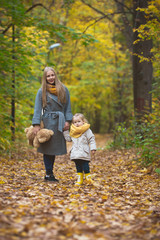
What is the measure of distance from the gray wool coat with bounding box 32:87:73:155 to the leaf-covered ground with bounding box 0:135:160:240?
64 cm

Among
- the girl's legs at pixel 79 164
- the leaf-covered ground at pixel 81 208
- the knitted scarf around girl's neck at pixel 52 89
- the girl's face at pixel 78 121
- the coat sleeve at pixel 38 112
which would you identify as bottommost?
the leaf-covered ground at pixel 81 208

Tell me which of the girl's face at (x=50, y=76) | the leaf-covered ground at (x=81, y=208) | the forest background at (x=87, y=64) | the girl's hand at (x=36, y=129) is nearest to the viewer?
the leaf-covered ground at (x=81, y=208)

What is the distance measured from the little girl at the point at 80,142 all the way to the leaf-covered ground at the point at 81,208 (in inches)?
16.0

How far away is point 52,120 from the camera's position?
5.20m

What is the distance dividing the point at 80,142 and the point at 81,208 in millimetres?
1636

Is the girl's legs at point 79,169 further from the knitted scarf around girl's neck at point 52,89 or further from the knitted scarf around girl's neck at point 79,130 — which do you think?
the knitted scarf around girl's neck at point 52,89

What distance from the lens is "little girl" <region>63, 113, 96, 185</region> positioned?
16.6 ft

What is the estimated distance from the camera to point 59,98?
5273 mm

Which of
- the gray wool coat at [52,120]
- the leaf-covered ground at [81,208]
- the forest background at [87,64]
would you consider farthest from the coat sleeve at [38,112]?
the forest background at [87,64]

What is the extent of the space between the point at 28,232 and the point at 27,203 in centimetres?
117

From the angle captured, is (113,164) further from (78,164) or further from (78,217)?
(78,217)

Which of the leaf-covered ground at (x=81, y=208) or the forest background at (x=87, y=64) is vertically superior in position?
the forest background at (x=87, y=64)

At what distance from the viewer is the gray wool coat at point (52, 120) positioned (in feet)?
17.0

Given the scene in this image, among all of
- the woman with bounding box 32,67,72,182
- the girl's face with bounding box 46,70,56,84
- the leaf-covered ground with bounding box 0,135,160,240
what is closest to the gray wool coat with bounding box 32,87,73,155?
the woman with bounding box 32,67,72,182
